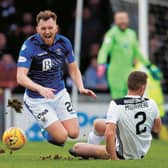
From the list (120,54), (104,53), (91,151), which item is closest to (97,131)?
(91,151)

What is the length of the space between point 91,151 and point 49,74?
1631mm

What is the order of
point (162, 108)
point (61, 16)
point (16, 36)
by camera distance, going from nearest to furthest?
point (162, 108), point (16, 36), point (61, 16)

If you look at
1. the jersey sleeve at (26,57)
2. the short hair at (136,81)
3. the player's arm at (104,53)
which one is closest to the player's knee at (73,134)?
the jersey sleeve at (26,57)

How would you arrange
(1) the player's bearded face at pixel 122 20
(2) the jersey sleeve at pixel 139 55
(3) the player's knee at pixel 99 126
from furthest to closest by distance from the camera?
(2) the jersey sleeve at pixel 139 55 → (1) the player's bearded face at pixel 122 20 → (3) the player's knee at pixel 99 126

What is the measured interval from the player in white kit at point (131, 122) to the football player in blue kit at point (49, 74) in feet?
→ 4.98

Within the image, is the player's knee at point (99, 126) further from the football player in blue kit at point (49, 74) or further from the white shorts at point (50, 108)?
the white shorts at point (50, 108)

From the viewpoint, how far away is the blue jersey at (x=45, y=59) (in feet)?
35.9

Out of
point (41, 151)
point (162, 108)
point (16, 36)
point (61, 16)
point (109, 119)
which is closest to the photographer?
point (109, 119)

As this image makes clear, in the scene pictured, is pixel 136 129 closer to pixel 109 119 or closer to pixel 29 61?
pixel 109 119

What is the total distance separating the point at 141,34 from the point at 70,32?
212 cm

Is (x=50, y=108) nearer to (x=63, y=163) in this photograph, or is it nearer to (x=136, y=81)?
(x=63, y=163)

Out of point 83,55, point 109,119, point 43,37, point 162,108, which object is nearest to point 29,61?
point 43,37

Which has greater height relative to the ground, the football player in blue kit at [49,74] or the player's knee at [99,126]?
the football player in blue kit at [49,74]

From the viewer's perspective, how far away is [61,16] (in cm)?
2014
